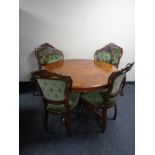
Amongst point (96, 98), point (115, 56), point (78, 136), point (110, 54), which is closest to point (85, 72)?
point (96, 98)

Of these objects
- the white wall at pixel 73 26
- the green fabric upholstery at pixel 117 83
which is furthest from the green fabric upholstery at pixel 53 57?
the green fabric upholstery at pixel 117 83

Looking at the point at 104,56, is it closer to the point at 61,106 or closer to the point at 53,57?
the point at 53,57

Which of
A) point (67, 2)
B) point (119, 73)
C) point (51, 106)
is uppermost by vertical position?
point (67, 2)

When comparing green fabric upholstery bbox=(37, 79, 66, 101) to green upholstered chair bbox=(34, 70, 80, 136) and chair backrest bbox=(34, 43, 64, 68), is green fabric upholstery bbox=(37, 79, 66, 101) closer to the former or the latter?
green upholstered chair bbox=(34, 70, 80, 136)

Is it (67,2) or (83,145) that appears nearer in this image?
(83,145)

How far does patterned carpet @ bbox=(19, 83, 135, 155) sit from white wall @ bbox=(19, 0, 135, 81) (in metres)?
1.41

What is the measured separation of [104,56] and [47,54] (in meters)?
1.00

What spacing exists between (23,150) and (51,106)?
0.56m

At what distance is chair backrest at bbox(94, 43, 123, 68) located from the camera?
3902 millimetres

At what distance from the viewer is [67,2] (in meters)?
4.12

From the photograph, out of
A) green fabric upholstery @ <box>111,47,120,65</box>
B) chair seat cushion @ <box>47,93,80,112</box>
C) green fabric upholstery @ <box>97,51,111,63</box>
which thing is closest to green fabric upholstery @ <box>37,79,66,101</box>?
chair seat cushion @ <box>47,93,80,112</box>

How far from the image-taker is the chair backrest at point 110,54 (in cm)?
390
